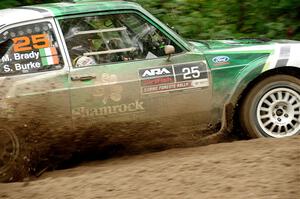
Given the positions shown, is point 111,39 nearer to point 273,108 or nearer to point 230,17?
point 273,108

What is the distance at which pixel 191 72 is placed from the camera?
604cm

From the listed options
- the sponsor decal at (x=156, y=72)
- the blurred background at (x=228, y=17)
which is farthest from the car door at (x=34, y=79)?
the blurred background at (x=228, y=17)

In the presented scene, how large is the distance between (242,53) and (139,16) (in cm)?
120

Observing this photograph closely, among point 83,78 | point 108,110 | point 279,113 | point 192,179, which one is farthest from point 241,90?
point 192,179

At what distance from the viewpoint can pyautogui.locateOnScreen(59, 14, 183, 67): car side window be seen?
5.88m

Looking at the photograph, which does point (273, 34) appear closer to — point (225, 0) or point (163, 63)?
point (225, 0)

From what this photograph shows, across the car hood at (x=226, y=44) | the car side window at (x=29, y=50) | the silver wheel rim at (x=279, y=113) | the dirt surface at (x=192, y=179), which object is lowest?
the dirt surface at (x=192, y=179)

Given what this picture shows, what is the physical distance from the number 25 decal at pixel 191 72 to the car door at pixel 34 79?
4.10 ft

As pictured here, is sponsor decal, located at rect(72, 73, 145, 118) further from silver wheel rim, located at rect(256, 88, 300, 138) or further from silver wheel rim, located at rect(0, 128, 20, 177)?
silver wheel rim, located at rect(256, 88, 300, 138)

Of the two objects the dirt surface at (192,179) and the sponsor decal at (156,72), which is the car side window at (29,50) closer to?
the sponsor decal at (156,72)

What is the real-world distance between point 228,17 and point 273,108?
436 centimetres

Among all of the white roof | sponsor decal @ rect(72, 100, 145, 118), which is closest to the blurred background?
the white roof

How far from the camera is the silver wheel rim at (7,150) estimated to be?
18.7ft

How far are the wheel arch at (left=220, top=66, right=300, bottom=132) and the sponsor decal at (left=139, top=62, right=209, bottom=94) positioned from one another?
0.36 m
